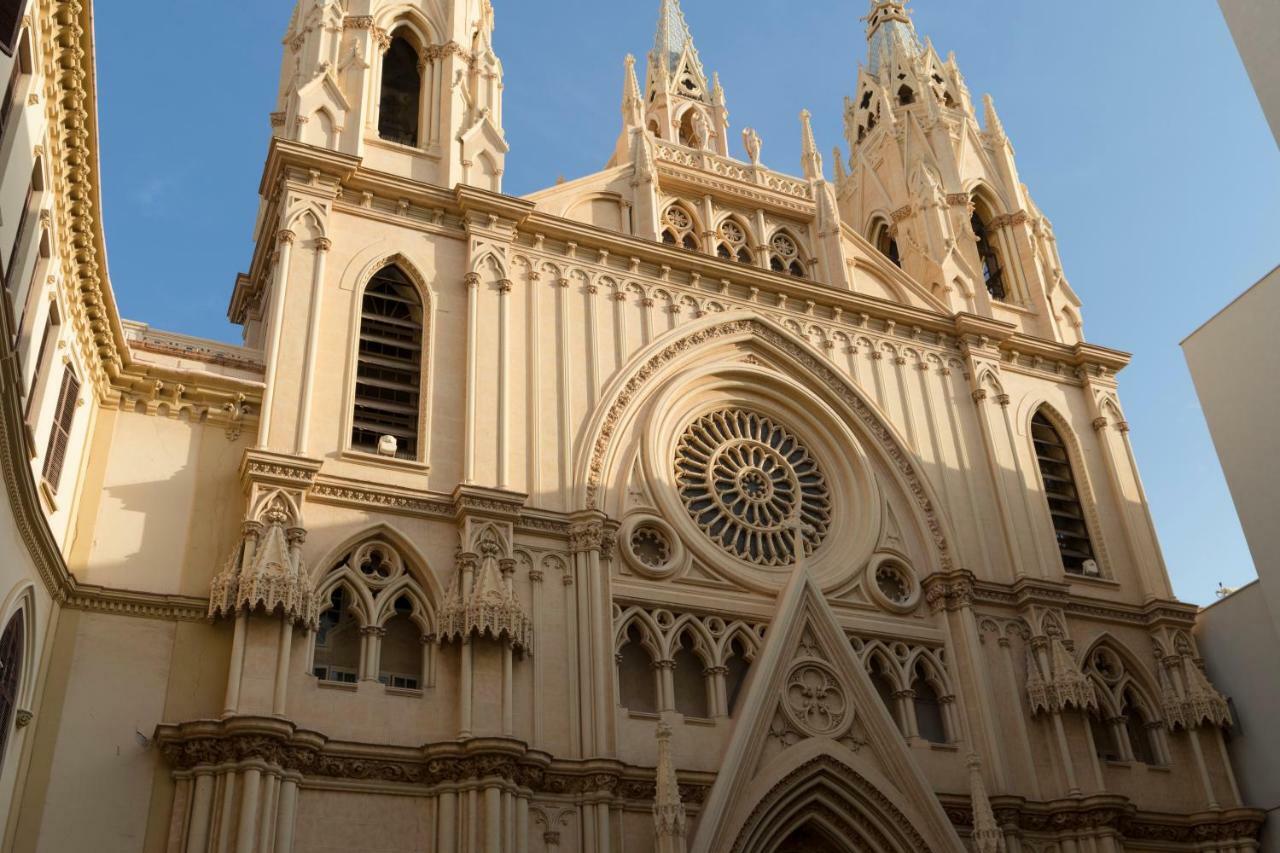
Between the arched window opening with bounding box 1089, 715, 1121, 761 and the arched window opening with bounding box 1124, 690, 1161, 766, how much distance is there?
1.04ft

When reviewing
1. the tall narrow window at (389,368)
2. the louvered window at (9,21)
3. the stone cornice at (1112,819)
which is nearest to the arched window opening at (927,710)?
the stone cornice at (1112,819)

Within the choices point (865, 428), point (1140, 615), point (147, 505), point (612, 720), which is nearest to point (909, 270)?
point (865, 428)

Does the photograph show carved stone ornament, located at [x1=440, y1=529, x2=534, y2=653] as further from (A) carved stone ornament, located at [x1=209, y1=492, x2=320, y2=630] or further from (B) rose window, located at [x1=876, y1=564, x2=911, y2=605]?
(B) rose window, located at [x1=876, y1=564, x2=911, y2=605]

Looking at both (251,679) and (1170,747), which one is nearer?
(251,679)

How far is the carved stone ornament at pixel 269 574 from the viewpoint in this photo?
1673 centimetres

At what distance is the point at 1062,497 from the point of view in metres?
26.0

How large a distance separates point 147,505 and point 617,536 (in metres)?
7.20

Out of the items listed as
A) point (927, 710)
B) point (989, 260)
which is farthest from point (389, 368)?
point (989, 260)

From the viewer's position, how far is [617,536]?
20.6 metres

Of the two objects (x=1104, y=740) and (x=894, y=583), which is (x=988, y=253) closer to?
A: (x=894, y=583)

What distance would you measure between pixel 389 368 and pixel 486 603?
4.84 meters

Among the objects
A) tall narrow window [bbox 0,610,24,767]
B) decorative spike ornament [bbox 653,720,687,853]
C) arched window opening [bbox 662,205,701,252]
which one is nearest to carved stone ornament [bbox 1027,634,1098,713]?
decorative spike ornament [bbox 653,720,687,853]

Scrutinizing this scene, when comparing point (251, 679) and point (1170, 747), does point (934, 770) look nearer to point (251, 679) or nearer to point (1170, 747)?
point (1170, 747)

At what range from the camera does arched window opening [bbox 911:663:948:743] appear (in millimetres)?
21656
